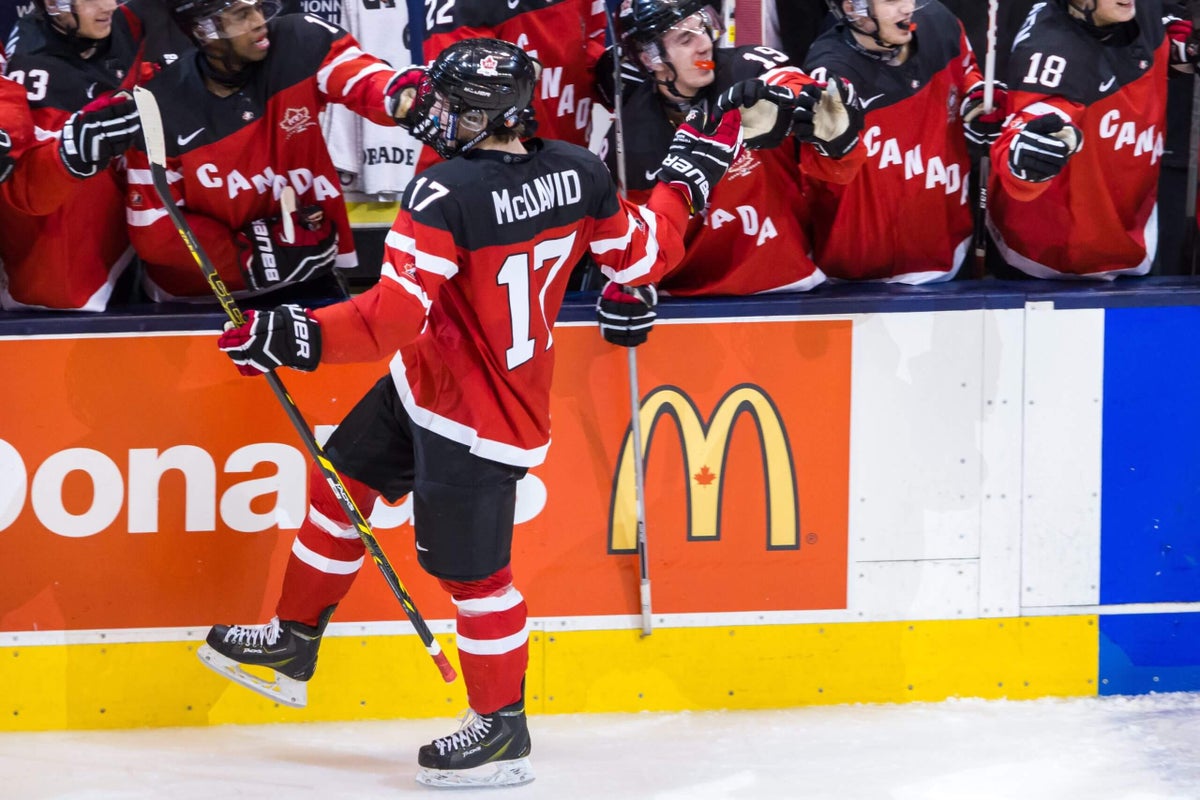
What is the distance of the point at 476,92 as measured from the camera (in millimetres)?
3018

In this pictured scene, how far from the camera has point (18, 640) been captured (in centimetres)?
360

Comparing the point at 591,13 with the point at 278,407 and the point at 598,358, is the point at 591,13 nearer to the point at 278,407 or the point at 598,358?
the point at 598,358

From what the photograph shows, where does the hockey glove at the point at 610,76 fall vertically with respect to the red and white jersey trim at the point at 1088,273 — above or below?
above

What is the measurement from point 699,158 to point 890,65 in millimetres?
764

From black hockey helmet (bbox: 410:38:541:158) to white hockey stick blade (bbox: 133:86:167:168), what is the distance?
1.90 feet

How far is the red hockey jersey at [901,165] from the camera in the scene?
3.87 meters

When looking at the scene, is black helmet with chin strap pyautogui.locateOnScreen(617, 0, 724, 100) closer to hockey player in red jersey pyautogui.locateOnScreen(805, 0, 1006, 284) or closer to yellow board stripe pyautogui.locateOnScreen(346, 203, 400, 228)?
hockey player in red jersey pyautogui.locateOnScreen(805, 0, 1006, 284)

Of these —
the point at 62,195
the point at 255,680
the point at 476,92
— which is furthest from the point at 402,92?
the point at 255,680

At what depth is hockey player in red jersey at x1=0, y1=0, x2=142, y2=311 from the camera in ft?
11.8

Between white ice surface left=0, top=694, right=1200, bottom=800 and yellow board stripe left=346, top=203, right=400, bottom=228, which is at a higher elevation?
yellow board stripe left=346, top=203, right=400, bottom=228

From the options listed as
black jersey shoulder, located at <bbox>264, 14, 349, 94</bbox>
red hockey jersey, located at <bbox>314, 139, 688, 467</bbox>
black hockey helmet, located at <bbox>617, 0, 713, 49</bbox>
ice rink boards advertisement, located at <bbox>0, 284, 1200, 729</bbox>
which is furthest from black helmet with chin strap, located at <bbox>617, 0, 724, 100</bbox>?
black jersey shoulder, located at <bbox>264, 14, 349, 94</bbox>

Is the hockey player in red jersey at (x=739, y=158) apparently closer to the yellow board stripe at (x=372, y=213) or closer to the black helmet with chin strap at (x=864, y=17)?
the black helmet with chin strap at (x=864, y=17)

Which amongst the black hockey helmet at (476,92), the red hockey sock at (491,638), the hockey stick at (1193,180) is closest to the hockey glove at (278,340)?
the black hockey helmet at (476,92)

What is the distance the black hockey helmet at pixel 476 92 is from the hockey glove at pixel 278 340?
480 mm
